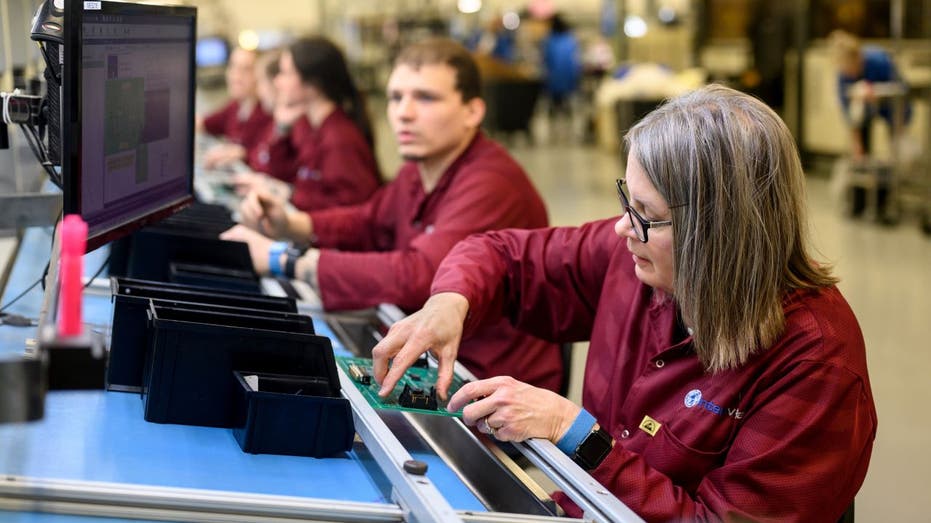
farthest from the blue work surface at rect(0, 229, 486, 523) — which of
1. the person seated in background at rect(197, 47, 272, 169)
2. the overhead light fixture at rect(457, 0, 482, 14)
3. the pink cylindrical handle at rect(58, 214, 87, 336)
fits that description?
the overhead light fixture at rect(457, 0, 482, 14)

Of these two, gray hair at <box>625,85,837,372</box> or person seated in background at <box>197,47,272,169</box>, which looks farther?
person seated in background at <box>197,47,272,169</box>

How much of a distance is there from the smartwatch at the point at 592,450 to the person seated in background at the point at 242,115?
4.75 metres

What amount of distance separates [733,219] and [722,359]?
0.19 m

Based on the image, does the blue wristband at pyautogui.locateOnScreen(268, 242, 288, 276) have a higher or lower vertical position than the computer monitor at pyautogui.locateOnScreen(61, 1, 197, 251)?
lower

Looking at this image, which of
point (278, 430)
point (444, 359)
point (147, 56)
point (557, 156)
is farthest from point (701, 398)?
point (557, 156)

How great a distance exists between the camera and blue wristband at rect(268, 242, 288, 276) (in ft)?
8.41

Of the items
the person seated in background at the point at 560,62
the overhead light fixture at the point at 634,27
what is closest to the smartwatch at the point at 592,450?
the overhead light fixture at the point at 634,27

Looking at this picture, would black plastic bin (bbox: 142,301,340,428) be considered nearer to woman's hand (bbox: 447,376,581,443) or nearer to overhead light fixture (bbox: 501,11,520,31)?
woman's hand (bbox: 447,376,581,443)

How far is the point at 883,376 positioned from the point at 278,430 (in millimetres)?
3538

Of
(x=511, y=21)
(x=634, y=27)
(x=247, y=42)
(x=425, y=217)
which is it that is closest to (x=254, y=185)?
(x=425, y=217)

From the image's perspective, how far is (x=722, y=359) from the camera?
60.0 inches

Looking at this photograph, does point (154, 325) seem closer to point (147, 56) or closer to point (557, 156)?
point (147, 56)

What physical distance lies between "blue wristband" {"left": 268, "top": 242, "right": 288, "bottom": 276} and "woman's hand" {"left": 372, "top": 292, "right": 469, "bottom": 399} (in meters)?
0.77

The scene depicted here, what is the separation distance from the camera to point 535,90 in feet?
40.1
